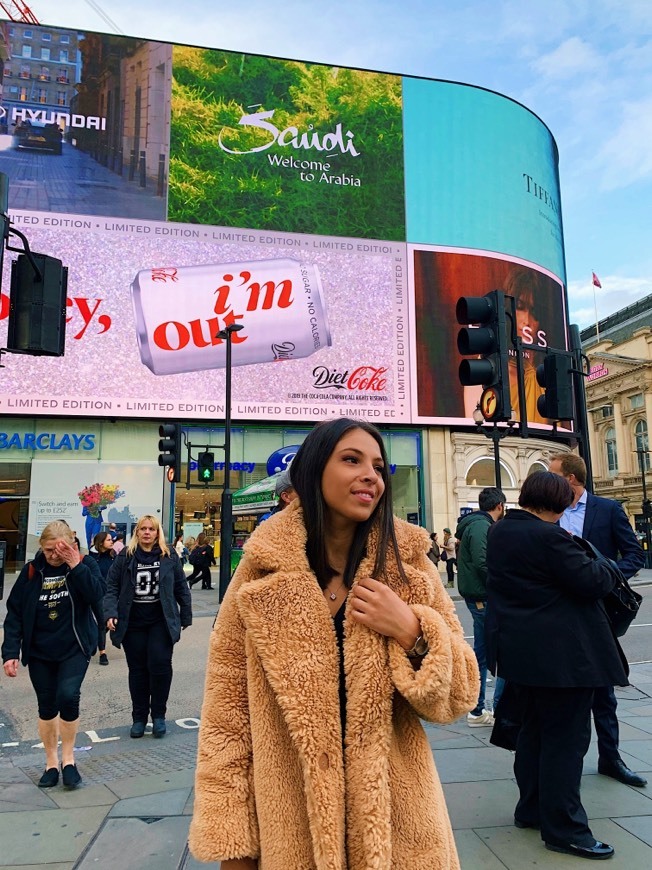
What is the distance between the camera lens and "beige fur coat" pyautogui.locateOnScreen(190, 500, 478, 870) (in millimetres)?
1642

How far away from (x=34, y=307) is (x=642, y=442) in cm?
6169

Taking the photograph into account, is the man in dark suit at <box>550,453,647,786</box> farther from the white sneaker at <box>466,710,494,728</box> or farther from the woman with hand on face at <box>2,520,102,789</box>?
the woman with hand on face at <box>2,520,102,789</box>

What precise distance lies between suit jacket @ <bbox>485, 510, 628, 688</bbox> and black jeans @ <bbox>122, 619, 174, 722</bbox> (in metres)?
3.59

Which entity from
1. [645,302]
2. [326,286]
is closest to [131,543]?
[326,286]

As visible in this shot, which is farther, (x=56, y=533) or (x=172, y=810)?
(x=56, y=533)

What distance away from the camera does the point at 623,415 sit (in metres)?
61.6

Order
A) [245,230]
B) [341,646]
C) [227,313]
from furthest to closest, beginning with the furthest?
[245,230] < [227,313] < [341,646]

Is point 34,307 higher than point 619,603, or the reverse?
point 34,307

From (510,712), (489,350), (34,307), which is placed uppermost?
(34,307)

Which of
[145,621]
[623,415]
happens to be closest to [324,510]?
[145,621]

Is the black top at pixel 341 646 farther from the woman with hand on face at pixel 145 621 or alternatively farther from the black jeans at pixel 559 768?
the woman with hand on face at pixel 145 621

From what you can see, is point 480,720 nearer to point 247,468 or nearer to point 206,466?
point 206,466

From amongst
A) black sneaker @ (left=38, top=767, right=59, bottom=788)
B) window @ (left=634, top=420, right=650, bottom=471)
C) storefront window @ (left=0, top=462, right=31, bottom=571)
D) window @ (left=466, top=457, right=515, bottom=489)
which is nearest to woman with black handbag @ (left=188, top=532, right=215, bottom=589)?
storefront window @ (left=0, top=462, right=31, bottom=571)

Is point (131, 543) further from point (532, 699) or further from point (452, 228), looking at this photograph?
point (452, 228)
